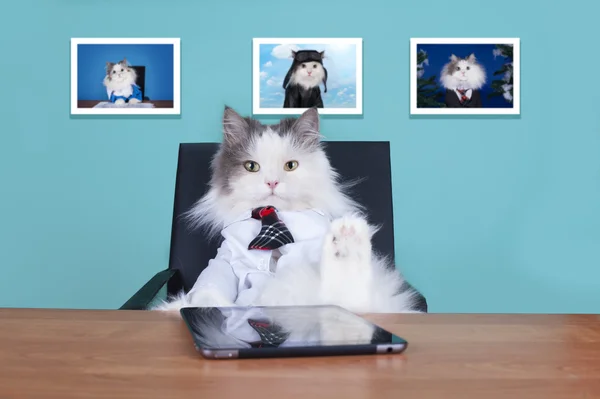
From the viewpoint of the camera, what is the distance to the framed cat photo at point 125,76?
7.79 feet

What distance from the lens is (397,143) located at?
2379 mm

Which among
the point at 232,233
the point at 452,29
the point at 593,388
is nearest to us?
the point at 593,388

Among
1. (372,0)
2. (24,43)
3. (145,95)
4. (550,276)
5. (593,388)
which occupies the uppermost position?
(372,0)

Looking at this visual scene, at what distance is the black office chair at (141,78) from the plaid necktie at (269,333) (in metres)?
1.90

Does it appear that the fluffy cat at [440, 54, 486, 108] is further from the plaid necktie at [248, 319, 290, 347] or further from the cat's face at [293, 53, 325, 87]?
the plaid necktie at [248, 319, 290, 347]

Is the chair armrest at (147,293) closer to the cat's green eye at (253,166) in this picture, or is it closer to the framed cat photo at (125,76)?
the cat's green eye at (253,166)

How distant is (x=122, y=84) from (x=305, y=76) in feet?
2.45

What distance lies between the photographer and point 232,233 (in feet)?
5.17

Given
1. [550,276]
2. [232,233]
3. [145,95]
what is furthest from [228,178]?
[550,276]

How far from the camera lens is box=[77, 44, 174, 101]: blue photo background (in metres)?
2.38

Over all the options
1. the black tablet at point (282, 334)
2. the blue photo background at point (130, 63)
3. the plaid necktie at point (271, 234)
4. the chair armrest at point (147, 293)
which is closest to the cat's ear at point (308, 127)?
the plaid necktie at point (271, 234)

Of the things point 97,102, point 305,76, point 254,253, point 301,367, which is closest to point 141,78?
point 97,102

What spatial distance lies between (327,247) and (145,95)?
5.01 ft

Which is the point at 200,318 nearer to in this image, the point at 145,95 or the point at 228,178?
the point at 228,178
